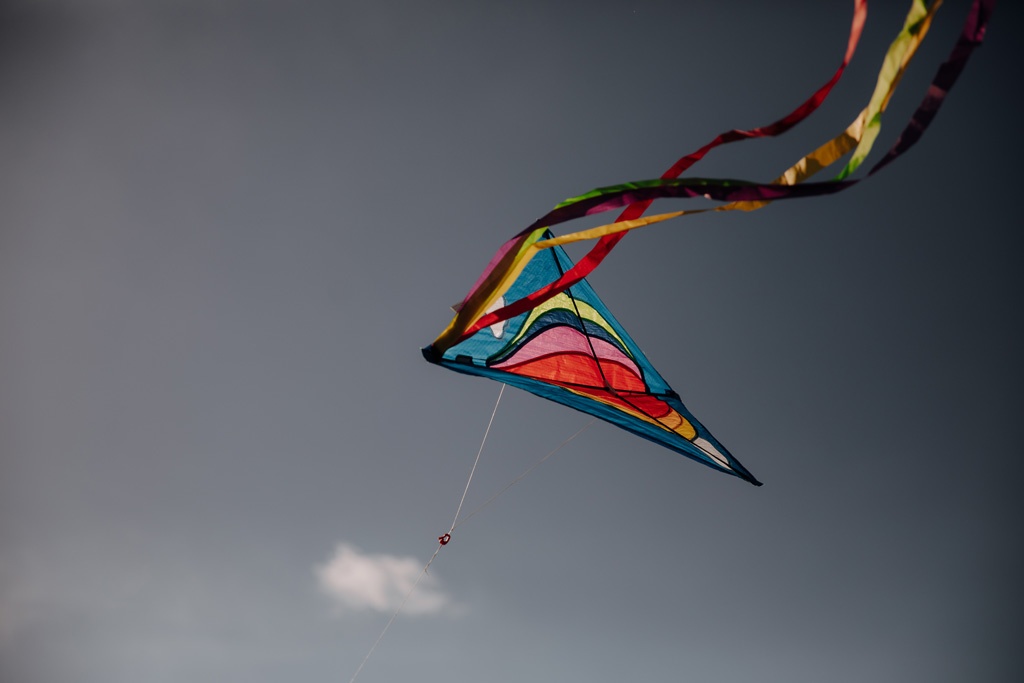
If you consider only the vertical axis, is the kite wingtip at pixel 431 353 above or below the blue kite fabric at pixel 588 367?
below

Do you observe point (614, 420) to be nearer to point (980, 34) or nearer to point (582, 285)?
point (582, 285)

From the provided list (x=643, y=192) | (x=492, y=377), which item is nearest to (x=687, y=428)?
(x=492, y=377)

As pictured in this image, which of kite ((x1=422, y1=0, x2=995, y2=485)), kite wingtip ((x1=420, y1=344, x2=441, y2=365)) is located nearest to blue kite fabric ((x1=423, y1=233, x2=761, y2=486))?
kite ((x1=422, y1=0, x2=995, y2=485))

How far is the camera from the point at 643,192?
1.59 m

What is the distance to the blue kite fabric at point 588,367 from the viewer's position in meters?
3.09

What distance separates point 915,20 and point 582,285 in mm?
1969

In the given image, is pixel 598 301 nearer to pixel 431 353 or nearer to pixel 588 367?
pixel 588 367

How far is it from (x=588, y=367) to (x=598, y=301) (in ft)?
1.22

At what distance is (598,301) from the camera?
3326 millimetres

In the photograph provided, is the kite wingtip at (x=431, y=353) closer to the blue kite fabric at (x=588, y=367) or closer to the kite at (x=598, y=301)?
the kite at (x=598, y=301)

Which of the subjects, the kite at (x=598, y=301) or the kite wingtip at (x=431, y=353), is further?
the kite wingtip at (x=431, y=353)

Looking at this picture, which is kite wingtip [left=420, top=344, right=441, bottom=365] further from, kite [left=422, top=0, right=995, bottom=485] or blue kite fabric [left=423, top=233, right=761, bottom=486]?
blue kite fabric [left=423, top=233, right=761, bottom=486]

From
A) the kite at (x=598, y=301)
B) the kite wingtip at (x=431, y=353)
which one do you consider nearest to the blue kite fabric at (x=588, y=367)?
the kite at (x=598, y=301)

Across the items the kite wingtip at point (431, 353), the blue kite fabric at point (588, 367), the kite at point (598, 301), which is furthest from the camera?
the blue kite fabric at point (588, 367)
